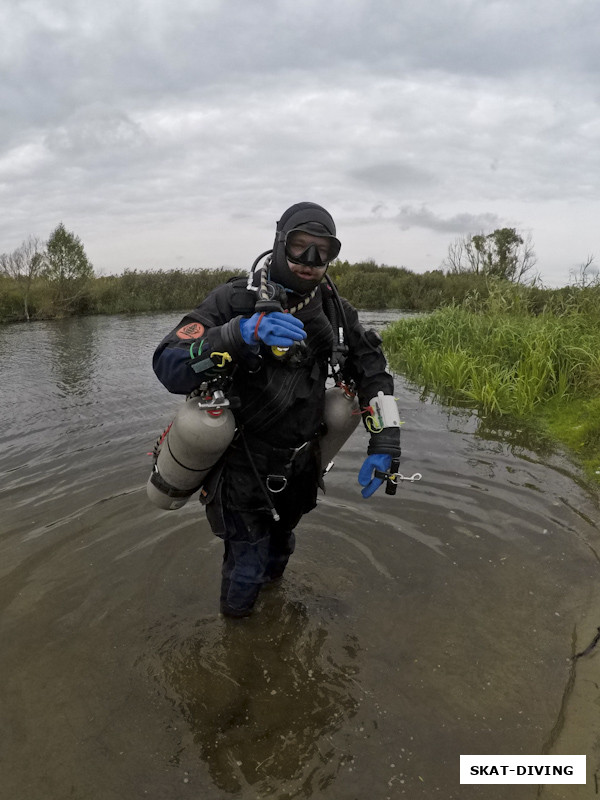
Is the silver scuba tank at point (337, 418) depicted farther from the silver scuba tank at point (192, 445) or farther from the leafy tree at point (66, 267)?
the leafy tree at point (66, 267)

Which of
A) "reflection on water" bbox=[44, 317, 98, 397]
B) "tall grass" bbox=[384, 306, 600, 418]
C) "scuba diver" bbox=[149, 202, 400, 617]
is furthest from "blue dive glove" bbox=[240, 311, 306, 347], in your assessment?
"reflection on water" bbox=[44, 317, 98, 397]

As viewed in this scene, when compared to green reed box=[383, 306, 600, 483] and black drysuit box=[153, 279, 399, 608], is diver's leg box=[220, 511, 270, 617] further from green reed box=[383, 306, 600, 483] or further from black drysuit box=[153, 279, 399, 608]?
green reed box=[383, 306, 600, 483]

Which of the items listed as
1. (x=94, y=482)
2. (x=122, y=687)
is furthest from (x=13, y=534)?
(x=122, y=687)

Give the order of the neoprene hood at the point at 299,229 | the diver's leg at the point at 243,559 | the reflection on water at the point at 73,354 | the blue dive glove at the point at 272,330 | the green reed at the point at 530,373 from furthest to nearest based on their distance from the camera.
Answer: the reflection on water at the point at 73,354
the green reed at the point at 530,373
the diver's leg at the point at 243,559
the neoprene hood at the point at 299,229
the blue dive glove at the point at 272,330

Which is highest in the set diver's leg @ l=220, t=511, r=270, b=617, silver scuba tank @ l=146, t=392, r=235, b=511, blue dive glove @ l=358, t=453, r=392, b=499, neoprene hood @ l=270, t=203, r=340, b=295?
neoprene hood @ l=270, t=203, r=340, b=295

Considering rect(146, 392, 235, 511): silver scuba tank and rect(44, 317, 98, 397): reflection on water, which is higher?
rect(146, 392, 235, 511): silver scuba tank

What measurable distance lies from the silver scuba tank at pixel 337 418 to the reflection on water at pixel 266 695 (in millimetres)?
1128

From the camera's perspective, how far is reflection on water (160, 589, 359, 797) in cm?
235

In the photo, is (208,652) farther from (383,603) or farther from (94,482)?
(94,482)

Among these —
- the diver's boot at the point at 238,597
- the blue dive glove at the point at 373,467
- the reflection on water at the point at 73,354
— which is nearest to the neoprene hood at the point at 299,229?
the blue dive glove at the point at 373,467

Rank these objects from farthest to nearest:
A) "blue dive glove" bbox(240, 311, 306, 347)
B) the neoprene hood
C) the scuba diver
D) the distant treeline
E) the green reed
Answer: the distant treeline → the green reed → the neoprene hood → the scuba diver → "blue dive glove" bbox(240, 311, 306, 347)

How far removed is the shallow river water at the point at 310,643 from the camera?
2359 mm

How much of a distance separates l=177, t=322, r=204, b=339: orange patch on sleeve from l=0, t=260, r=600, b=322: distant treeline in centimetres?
2084

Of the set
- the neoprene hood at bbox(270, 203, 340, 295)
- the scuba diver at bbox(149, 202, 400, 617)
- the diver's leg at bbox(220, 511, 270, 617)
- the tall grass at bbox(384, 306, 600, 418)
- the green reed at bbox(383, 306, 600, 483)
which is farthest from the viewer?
the tall grass at bbox(384, 306, 600, 418)
